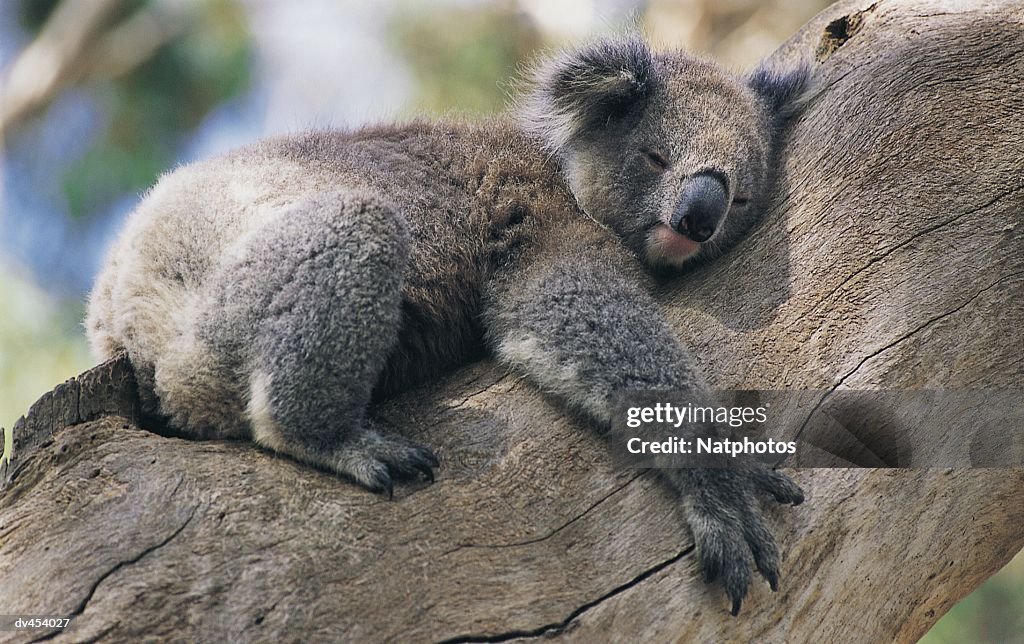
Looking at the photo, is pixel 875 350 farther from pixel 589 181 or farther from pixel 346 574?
pixel 346 574

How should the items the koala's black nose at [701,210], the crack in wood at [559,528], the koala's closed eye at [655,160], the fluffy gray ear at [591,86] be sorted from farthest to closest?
the fluffy gray ear at [591,86]
the koala's closed eye at [655,160]
the koala's black nose at [701,210]
the crack in wood at [559,528]

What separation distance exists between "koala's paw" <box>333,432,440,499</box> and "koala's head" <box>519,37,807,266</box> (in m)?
1.27

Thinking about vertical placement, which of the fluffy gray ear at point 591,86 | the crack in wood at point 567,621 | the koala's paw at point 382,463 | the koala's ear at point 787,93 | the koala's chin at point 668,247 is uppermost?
the fluffy gray ear at point 591,86

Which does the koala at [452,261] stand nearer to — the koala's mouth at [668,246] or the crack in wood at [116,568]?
the koala's mouth at [668,246]

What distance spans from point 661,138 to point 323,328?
1.57 metres

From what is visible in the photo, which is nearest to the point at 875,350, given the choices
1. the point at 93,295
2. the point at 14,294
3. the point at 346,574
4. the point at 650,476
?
the point at 650,476

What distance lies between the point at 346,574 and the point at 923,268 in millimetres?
2076

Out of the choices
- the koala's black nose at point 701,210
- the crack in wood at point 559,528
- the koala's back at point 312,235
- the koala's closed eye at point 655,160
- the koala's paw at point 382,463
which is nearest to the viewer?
the crack in wood at point 559,528

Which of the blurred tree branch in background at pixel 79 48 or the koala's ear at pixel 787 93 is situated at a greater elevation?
the blurred tree branch in background at pixel 79 48

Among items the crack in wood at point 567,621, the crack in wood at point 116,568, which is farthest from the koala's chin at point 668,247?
the crack in wood at point 116,568

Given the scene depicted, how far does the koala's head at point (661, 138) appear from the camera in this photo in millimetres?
3432

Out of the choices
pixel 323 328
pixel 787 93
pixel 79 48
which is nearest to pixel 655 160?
pixel 787 93

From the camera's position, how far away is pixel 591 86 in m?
3.69

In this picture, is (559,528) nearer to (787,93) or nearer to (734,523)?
(734,523)
